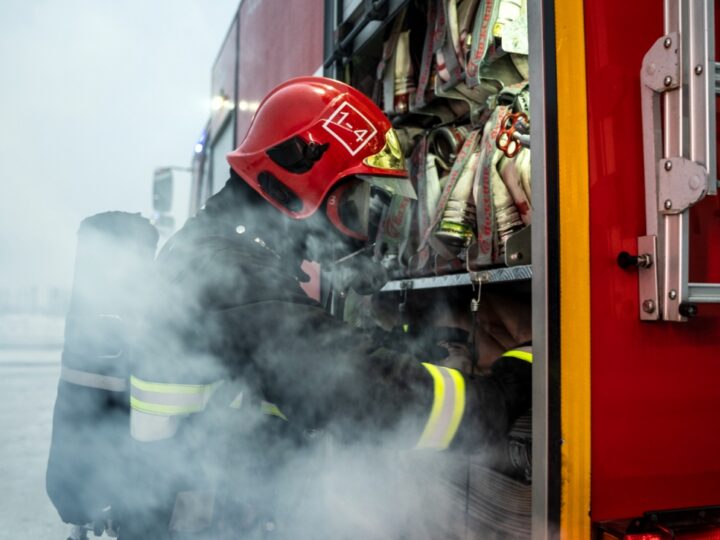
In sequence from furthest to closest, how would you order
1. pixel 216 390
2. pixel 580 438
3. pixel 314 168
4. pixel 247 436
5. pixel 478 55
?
1. pixel 478 55
2. pixel 314 168
3. pixel 247 436
4. pixel 216 390
5. pixel 580 438

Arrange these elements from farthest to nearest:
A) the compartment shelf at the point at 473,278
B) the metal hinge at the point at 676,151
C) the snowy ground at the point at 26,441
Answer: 1. the snowy ground at the point at 26,441
2. the compartment shelf at the point at 473,278
3. the metal hinge at the point at 676,151

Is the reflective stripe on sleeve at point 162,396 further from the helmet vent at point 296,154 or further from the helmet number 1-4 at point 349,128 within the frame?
the helmet number 1-4 at point 349,128

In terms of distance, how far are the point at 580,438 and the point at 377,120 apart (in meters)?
1.19

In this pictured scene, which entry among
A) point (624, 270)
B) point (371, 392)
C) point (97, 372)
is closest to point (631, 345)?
point (624, 270)

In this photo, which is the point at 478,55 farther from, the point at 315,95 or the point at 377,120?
the point at 315,95

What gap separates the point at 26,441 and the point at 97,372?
3.48m

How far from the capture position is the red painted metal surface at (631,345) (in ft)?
3.66

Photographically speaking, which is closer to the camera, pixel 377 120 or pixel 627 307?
pixel 627 307

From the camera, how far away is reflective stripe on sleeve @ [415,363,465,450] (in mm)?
1332

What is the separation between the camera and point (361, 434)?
1376 millimetres

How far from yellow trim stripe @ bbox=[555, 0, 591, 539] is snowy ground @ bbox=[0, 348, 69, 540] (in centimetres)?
338

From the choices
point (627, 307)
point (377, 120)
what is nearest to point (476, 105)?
point (377, 120)

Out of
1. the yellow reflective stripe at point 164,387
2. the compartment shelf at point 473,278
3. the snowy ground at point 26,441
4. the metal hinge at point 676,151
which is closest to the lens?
the metal hinge at point 676,151

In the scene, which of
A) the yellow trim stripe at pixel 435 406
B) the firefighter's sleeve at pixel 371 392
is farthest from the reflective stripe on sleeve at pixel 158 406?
the yellow trim stripe at pixel 435 406
